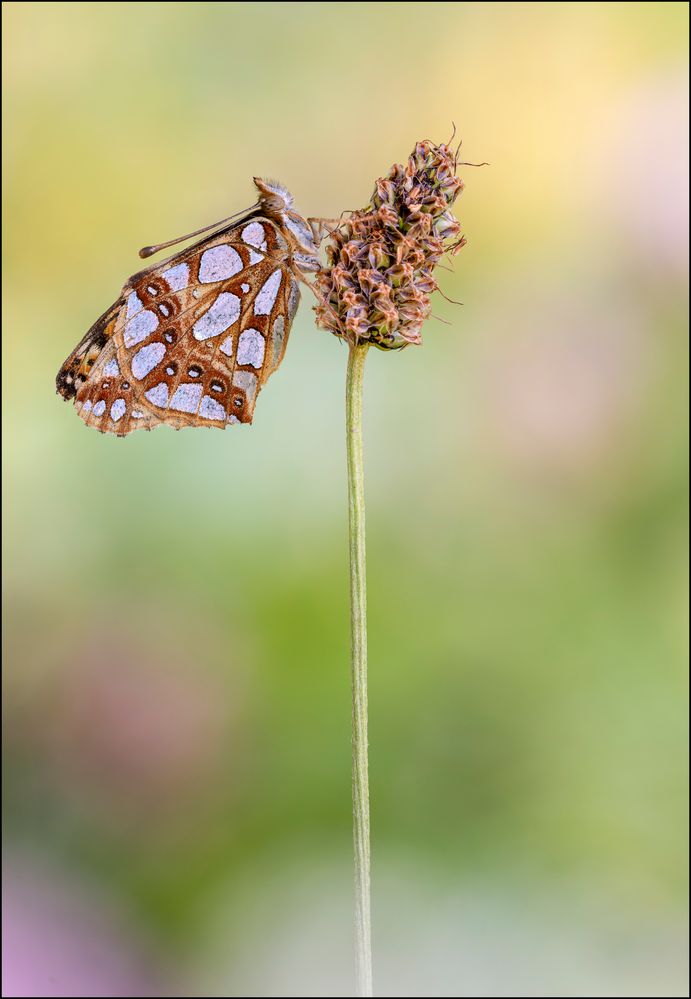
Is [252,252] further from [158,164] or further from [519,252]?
[158,164]

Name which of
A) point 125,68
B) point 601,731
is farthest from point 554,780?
point 125,68

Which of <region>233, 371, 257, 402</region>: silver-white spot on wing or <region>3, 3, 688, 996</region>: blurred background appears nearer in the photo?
<region>233, 371, 257, 402</region>: silver-white spot on wing

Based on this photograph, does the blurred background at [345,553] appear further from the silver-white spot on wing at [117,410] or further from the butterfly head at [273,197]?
the butterfly head at [273,197]

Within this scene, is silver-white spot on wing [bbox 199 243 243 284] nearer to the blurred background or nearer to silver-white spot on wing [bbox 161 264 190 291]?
silver-white spot on wing [bbox 161 264 190 291]

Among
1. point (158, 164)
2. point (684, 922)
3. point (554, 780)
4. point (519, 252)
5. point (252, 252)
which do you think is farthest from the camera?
point (158, 164)

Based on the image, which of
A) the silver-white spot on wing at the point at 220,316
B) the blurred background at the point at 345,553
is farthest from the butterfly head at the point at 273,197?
the blurred background at the point at 345,553

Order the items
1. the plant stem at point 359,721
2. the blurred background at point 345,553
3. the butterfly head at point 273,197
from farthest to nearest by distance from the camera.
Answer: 1. the blurred background at point 345,553
2. the butterfly head at point 273,197
3. the plant stem at point 359,721

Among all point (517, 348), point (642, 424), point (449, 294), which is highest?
point (449, 294)

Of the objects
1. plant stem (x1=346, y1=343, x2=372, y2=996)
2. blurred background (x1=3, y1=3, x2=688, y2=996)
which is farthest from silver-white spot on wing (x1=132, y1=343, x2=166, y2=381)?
blurred background (x1=3, y1=3, x2=688, y2=996)
